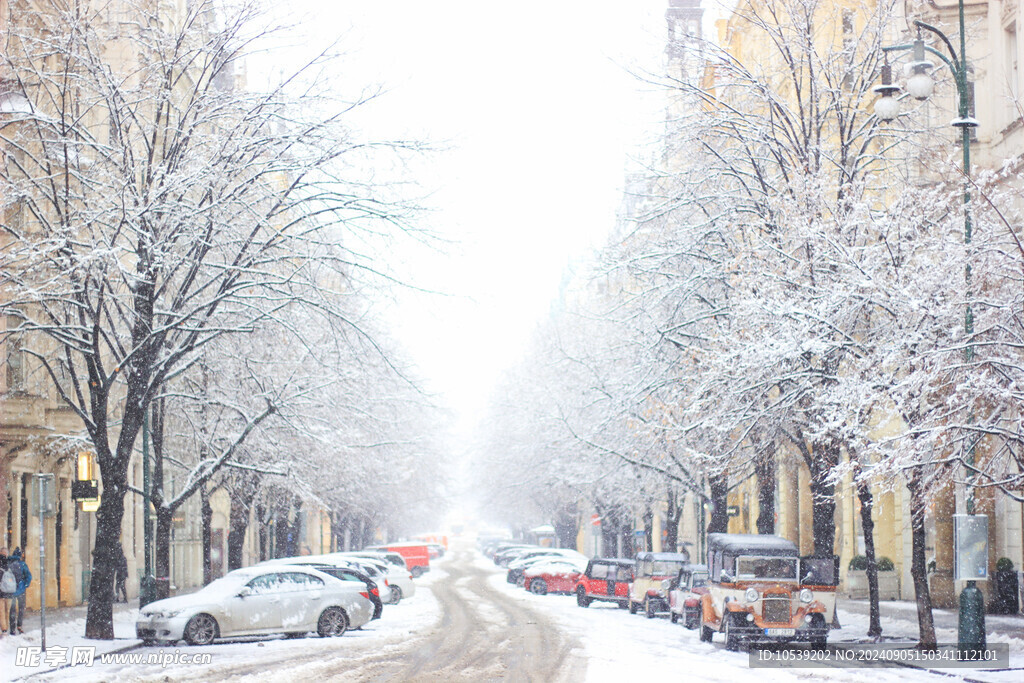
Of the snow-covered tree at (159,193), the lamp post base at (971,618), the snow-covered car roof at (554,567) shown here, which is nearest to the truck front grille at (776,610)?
the lamp post base at (971,618)

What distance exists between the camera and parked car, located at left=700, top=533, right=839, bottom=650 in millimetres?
22859

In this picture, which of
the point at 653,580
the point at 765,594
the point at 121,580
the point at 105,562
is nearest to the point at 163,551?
the point at 105,562

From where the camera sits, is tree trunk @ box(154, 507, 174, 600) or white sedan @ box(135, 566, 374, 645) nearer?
white sedan @ box(135, 566, 374, 645)

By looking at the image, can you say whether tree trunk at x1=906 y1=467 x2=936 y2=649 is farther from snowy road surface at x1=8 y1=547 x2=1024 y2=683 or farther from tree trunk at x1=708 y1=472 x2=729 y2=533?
tree trunk at x1=708 y1=472 x2=729 y2=533

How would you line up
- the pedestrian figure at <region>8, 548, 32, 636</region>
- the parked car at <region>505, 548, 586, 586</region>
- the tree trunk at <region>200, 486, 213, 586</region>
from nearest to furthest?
the pedestrian figure at <region>8, 548, 32, 636</region>
the tree trunk at <region>200, 486, 213, 586</region>
the parked car at <region>505, 548, 586, 586</region>

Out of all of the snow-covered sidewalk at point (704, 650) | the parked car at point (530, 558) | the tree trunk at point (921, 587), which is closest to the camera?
the snow-covered sidewalk at point (704, 650)

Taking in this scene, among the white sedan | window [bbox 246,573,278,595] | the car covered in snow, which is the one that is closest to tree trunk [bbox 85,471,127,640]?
the white sedan

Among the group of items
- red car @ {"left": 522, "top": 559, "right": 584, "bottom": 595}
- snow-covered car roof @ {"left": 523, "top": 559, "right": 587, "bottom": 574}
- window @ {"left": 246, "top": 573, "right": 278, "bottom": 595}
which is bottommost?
red car @ {"left": 522, "top": 559, "right": 584, "bottom": 595}

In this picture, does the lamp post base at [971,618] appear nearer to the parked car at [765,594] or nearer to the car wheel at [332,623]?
the parked car at [765,594]

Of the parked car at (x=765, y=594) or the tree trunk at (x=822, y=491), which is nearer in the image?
the parked car at (x=765, y=594)

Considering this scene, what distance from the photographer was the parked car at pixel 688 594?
93.6 ft

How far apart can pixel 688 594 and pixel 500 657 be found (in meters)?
9.90

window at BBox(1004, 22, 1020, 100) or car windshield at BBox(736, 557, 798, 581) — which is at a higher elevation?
window at BBox(1004, 22, 1020, 100)

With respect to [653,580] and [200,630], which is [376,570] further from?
[200,630]
